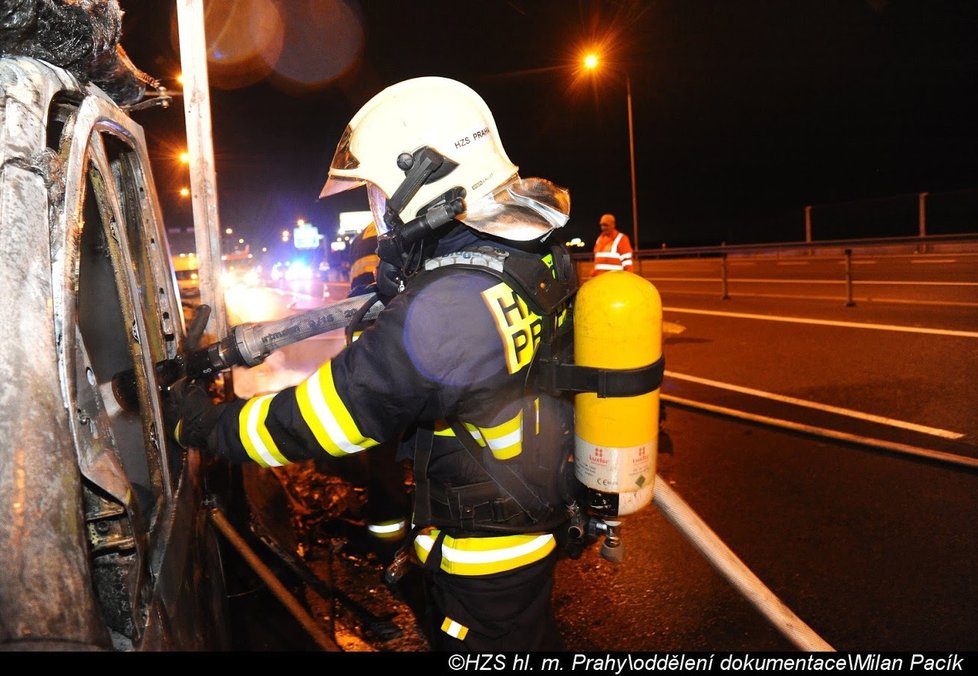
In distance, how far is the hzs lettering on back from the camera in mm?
1813

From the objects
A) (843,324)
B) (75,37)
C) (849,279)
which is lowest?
(843,324)

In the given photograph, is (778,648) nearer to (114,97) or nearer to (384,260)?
(384,260)

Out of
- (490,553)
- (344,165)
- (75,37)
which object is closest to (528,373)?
(490,553)

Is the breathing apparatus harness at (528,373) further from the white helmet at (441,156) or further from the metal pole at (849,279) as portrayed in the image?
the metal pole at (849,279)

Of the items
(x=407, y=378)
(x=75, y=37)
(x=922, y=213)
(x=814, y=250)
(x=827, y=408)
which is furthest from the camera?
(x=814, y=250)

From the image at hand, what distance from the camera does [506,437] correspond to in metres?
1.97

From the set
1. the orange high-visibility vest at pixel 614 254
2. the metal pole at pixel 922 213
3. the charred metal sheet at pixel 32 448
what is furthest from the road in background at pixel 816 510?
the metal pole at pixel 922 213

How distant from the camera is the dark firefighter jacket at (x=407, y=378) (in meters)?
1.71

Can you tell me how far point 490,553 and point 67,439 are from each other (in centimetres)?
125

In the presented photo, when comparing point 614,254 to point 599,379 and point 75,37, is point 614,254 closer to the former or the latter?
point 599,379

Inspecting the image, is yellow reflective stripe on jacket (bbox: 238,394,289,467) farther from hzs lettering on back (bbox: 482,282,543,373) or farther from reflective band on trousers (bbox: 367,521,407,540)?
reflective band on trousers (bbox: 367,521,407,540)

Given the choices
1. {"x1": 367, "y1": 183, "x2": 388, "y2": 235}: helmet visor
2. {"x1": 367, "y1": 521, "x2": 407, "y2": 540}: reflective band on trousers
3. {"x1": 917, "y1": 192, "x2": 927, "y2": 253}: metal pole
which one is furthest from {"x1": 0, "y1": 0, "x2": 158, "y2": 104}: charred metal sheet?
{"x1": 917, "y1": 192, "x2": 927, "y2": 253}: metal pole

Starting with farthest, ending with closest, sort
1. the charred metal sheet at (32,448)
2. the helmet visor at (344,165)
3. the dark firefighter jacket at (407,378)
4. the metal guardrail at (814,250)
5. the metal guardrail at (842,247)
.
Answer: the metal guardrail at (814,250) → the metal guardrail at (842,247) → the helmet visor at (344,165) → the dark firefighter jacket at (407,378) → the charred metal sheet at (32,448)

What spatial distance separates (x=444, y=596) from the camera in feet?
6.79
